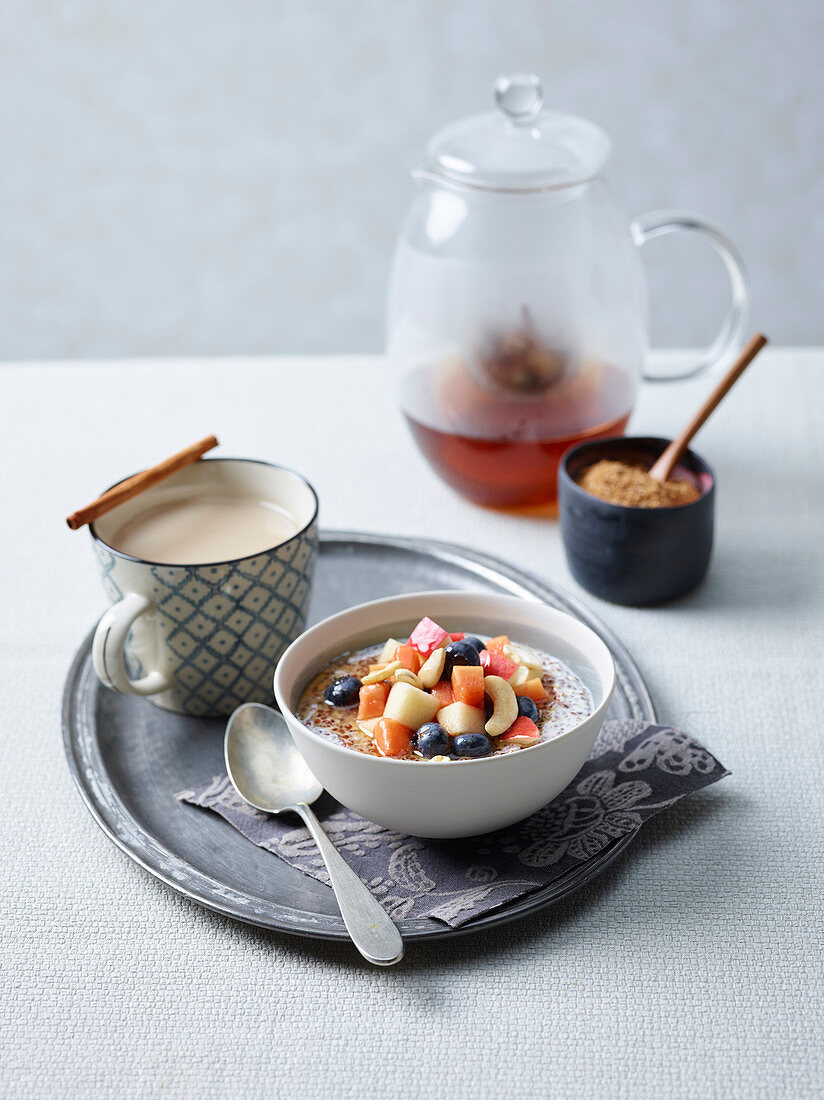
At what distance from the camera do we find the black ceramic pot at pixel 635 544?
3.33 feet

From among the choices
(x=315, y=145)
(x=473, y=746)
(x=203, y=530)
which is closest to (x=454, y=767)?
(x=473, y=746)

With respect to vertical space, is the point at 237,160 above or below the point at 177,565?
below

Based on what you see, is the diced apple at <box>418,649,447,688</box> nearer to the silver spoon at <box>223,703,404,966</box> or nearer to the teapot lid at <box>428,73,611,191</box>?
the silver spoon at <box>223,703,404,966</box>

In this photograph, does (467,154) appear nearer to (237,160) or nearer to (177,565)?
(177,565)

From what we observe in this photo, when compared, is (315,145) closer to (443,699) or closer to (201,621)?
(201,621)

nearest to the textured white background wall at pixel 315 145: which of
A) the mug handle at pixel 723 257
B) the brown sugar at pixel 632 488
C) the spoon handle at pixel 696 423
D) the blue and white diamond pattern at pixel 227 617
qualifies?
the mug handle at pixel 723 257

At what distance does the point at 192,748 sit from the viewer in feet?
2.91

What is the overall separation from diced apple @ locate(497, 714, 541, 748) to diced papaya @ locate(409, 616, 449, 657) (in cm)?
9

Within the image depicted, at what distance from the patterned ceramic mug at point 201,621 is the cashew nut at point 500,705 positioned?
23 cm

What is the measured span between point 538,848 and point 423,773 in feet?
0.40

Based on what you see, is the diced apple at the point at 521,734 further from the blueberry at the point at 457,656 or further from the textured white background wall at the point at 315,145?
the textured white background wall at the point at 315,145

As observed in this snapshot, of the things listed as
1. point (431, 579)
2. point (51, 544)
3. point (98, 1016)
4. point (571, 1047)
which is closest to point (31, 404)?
point (51, 544)

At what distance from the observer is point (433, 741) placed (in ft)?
2.36

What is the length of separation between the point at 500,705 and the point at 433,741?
0.18 ft
